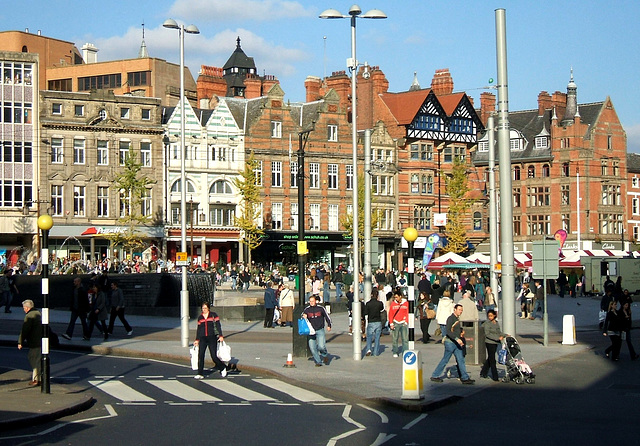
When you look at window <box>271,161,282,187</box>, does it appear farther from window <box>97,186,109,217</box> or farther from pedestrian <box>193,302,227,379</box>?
pedestrian <box>193,302,227,379</box>

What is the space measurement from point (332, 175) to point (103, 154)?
765 inches

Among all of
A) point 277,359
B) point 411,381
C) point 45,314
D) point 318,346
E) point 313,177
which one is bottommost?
point 277,359

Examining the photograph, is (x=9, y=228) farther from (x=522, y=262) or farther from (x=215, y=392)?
(x=215, y=392)

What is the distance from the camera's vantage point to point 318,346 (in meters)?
24.7

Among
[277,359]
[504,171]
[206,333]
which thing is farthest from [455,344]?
[277,359]

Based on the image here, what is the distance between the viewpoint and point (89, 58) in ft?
326

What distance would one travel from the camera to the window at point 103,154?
230ft

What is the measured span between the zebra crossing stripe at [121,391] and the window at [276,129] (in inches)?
2258

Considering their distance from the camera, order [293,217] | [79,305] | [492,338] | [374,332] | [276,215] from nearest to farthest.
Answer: [492,338] < [374,332] < [79,305] < [276,215] < [293,217]

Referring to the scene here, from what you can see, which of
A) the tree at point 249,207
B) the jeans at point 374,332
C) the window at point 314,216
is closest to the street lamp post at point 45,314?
the jeans at point 374,332

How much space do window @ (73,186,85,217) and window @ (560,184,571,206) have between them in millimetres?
44830

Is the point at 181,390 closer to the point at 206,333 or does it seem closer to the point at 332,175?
the point at 206,333

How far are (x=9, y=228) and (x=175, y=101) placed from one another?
22.4 m

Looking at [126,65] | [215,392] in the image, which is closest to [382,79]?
[126,65]
